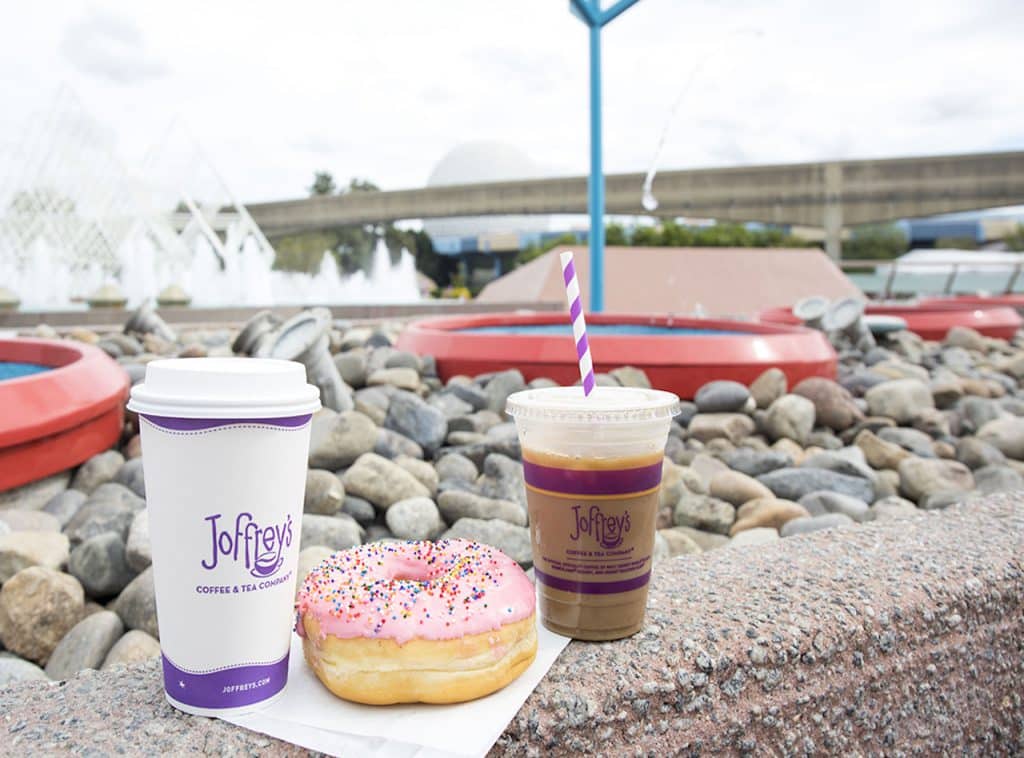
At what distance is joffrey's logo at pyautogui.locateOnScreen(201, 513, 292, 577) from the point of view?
4.11 ft

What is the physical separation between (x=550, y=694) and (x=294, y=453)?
0.58 m

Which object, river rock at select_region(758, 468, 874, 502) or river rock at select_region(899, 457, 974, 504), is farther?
river rock at select_region(899, 457, 974, 504)

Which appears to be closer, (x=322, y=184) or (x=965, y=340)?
(x=965, y=340)

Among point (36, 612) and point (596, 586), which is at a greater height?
point (596, 586)

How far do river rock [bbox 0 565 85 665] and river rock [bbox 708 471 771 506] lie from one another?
8.29 ft

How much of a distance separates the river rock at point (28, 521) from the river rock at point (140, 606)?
0.78m

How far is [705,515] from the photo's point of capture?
3494 millimetres

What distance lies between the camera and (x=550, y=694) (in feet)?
4.70

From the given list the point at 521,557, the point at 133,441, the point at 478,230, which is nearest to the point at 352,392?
the point at 133,441

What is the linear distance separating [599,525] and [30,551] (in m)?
2.12

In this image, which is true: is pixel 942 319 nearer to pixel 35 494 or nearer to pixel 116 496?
pixel 116 496

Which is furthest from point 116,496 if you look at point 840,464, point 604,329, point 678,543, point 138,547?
point 604,329

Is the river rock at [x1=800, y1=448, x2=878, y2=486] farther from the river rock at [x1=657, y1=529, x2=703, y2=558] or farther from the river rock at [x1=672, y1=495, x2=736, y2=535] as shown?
the river rock at [x1=657, y1=529, x2=703, y2=558]

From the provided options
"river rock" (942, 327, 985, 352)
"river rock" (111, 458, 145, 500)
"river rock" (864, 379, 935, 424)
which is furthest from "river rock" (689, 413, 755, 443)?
"river rock" (942, 327, 985, 352)
